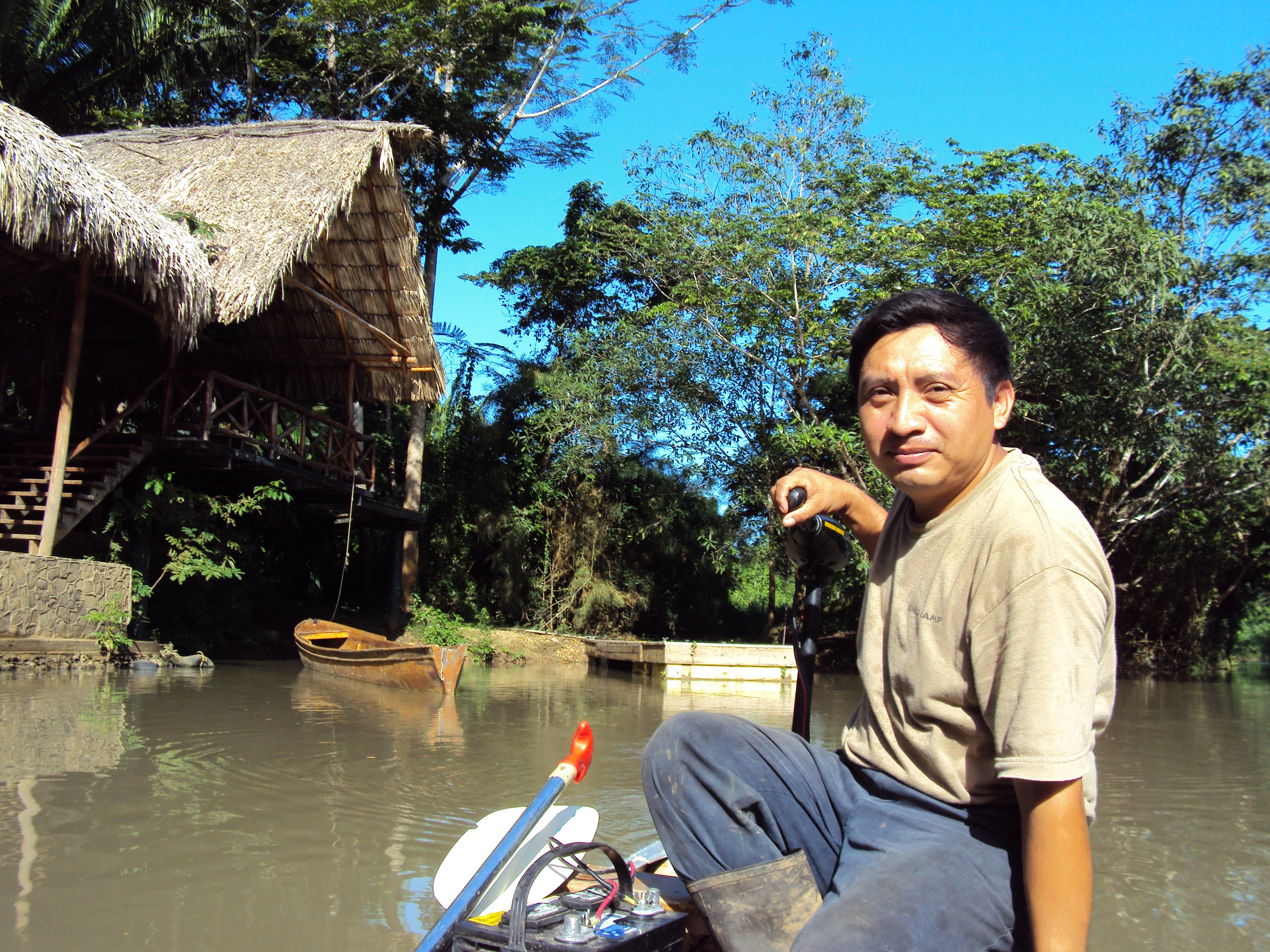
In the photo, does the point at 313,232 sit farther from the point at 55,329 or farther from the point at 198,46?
the point at 198,46

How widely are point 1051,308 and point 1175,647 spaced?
11.9 meters

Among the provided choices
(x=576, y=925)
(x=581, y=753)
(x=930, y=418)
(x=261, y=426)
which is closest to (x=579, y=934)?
(x=576, y=925)

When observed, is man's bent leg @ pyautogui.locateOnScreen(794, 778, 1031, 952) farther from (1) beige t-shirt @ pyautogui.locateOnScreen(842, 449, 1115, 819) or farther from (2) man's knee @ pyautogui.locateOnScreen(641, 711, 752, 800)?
(2) man's knee @ pyautogui.locateOnScreen(641, 711, 752, 800)

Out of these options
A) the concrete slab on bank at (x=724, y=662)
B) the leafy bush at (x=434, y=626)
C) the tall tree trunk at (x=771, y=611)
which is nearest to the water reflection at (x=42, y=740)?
the leafy bush at (x=434, y=626)

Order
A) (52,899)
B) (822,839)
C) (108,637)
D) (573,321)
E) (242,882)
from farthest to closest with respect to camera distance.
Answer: (573,321) → (108,637) → (242,882) → (52,899) → (822,839)

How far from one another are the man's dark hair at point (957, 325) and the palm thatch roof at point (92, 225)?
8145 millimetres

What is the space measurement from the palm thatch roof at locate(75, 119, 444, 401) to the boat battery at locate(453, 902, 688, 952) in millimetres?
8781

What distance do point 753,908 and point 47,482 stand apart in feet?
32.2

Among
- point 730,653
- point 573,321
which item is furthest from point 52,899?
point 573,321

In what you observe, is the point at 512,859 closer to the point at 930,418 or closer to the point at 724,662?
the point at 930,418

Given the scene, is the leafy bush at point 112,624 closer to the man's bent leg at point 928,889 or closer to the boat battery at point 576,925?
the boat battery at point 576,925

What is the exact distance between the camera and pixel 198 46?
16672 millimetres

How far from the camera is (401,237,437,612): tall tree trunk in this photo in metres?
15.4

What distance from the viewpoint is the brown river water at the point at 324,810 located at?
9.23 ft
